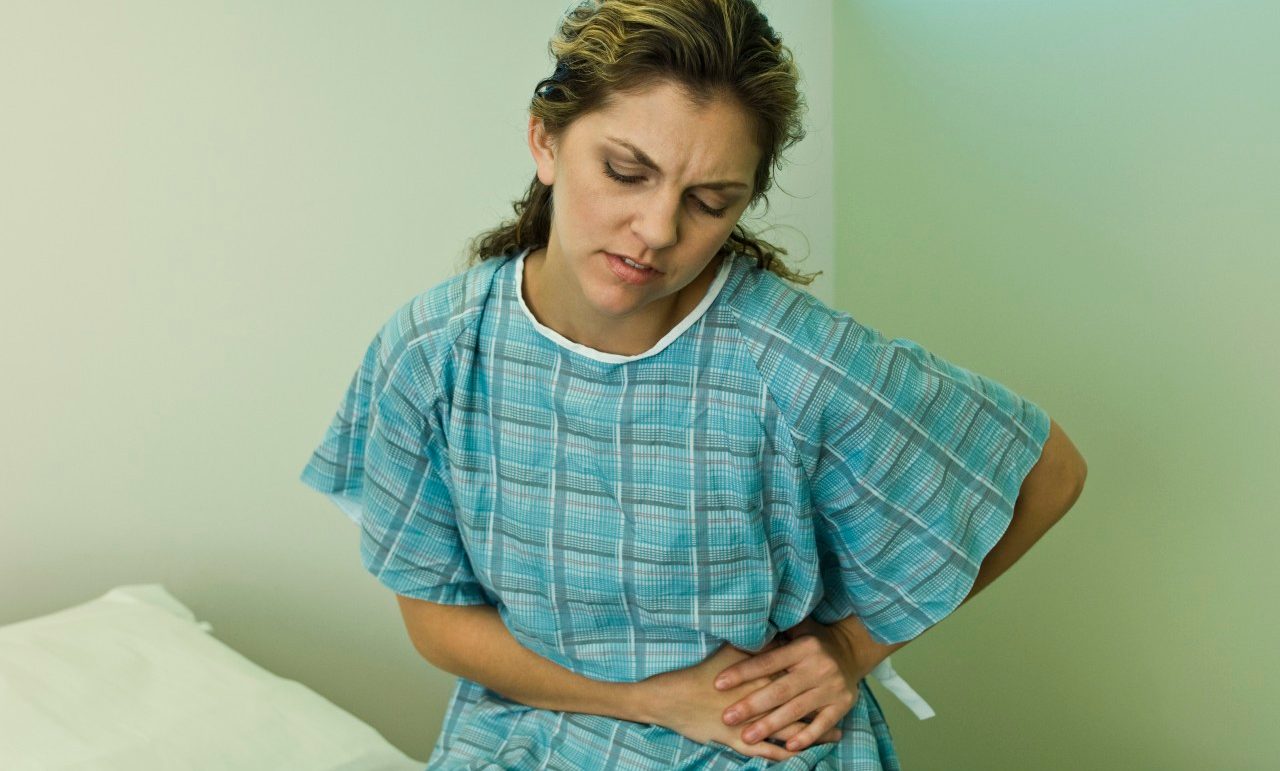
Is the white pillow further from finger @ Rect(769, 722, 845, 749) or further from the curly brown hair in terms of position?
the curly brown hair

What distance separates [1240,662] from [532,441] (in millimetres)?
911

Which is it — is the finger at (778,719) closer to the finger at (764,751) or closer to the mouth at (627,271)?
the finger at (764,751)

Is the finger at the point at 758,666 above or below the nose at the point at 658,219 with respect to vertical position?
below

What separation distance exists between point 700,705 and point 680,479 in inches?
9.0

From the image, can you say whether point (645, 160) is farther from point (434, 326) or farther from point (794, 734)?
point (794, 734)

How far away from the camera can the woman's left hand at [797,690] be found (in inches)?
50.3

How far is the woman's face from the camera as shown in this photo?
1.09 m

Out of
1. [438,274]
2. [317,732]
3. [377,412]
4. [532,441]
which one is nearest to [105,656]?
[317,732]

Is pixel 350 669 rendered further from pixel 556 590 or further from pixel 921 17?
pixel 921 17

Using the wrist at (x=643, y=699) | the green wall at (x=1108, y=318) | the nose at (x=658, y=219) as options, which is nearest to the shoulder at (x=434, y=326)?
the nose at (x=658, y=219)

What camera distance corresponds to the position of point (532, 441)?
1264 mm

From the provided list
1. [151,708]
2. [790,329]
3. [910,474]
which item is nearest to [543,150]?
[790,329]

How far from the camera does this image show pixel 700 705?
1.28 m

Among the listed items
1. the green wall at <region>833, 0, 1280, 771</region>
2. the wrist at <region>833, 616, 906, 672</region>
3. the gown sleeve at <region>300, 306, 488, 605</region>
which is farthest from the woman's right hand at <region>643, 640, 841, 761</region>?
the green wall at <region>833, 0, 1280, 771</region>
